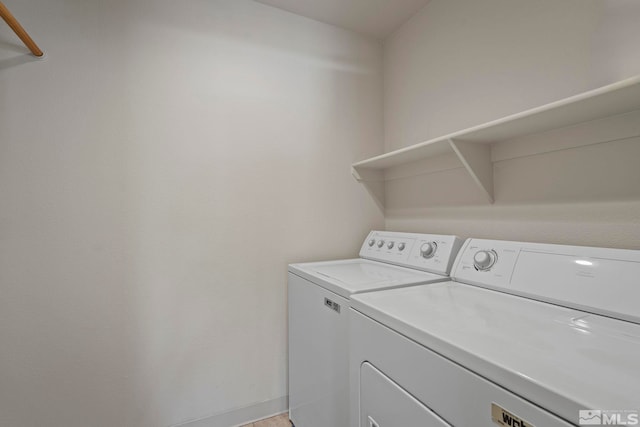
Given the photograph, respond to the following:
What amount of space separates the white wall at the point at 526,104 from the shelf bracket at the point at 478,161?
39mm

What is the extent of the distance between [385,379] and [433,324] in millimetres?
229

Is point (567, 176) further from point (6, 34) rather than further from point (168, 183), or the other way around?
point (6, 34)

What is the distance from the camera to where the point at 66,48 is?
1261 millimetres

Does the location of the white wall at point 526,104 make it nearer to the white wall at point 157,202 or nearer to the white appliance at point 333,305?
the white appliance at point 333,305

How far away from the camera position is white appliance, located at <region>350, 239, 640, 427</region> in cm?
44

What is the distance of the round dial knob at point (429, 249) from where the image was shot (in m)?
1.32

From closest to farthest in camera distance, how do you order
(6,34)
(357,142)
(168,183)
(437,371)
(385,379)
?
(437,371) < (385,379) < (6,34) < (168,183) < (357,142)

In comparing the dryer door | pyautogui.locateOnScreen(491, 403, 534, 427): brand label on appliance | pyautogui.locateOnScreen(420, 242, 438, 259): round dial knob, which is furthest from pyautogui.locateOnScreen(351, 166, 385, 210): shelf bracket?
pyautogui.locateOnScreen(491, 403, 534, 427): brand label on appliance

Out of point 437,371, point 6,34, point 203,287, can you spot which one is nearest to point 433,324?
point 437,371

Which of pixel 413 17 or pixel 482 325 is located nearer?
pixel 482 325

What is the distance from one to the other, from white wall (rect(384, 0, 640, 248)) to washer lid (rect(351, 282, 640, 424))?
1.42 feet

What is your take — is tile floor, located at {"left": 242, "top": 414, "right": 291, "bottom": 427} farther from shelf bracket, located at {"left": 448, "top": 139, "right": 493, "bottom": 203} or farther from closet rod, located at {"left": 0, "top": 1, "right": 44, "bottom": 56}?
closet rod, located at {"left": 0, "top": 1, "right": 44, "bottom": 56}

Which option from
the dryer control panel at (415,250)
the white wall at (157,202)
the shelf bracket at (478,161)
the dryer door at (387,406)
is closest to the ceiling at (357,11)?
the white wall at (157,202)

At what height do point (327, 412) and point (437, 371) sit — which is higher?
point (437, 371)
